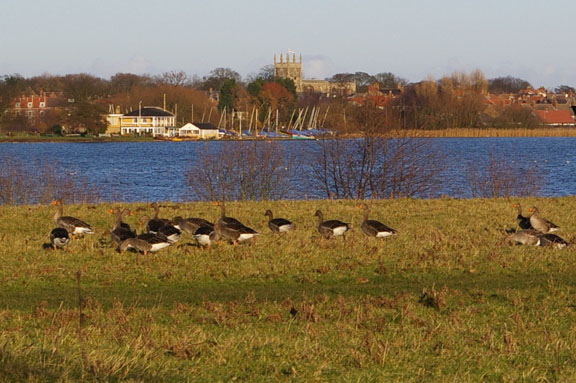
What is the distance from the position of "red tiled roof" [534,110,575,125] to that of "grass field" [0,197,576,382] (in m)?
170

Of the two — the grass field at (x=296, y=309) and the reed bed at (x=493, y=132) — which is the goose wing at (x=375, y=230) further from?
the reed bed at (x=493, y=132)

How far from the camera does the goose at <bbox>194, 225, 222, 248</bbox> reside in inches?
717

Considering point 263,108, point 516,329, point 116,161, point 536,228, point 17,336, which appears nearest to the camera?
point 17,336

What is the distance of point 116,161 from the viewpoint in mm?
92938

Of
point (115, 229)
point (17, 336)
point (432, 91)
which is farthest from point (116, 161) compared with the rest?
point (17, 336)

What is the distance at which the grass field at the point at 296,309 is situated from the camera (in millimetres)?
9414

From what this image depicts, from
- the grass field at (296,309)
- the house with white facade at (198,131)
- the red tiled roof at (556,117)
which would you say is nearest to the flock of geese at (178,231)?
the grass field at (296,309)

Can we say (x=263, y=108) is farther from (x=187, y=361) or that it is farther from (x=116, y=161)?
(x=187, y=361)

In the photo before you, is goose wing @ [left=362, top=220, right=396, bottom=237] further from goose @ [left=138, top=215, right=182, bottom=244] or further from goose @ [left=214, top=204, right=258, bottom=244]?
goose @ [left=138, top=215, right=182, bottom=244]

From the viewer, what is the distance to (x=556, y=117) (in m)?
189

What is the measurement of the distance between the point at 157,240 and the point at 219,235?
160 cm

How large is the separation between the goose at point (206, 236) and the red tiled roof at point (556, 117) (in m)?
172

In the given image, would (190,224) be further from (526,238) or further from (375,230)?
(526,238)

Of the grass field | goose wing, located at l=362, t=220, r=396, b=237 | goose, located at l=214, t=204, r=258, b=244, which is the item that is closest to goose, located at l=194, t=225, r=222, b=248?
goose, located at l=214, t=204, r=258, b=244
